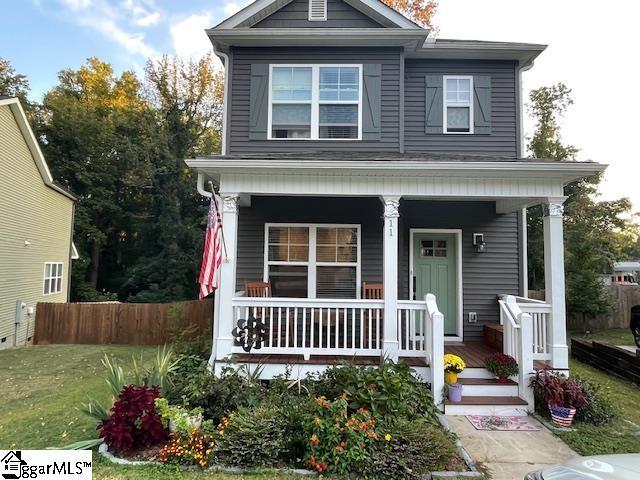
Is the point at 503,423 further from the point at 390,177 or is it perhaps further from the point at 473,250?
the point at 390,177

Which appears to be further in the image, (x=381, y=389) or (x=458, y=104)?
(x=458, y=104)

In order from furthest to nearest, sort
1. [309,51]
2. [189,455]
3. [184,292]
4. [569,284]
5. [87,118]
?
[87,118], [184,292], [569,284], [309,51], [189,455]

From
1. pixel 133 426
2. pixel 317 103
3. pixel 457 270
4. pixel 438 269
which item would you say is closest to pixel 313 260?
pixel 438 269

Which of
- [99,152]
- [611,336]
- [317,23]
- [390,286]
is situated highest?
[99,152]

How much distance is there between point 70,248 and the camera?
14844 millimetres

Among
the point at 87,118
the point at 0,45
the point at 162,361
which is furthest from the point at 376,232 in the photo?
the point at 0,45

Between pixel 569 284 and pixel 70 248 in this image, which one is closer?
pixel 569 284

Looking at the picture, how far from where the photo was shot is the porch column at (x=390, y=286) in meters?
5.31

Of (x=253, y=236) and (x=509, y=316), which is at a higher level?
(x=253, y=236)

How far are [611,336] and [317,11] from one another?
12429 millimetres

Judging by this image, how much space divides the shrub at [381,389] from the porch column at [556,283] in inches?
81.3

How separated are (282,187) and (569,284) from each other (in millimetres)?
10706

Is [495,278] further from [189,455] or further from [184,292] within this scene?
[184,292]

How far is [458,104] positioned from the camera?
745 centimetres
